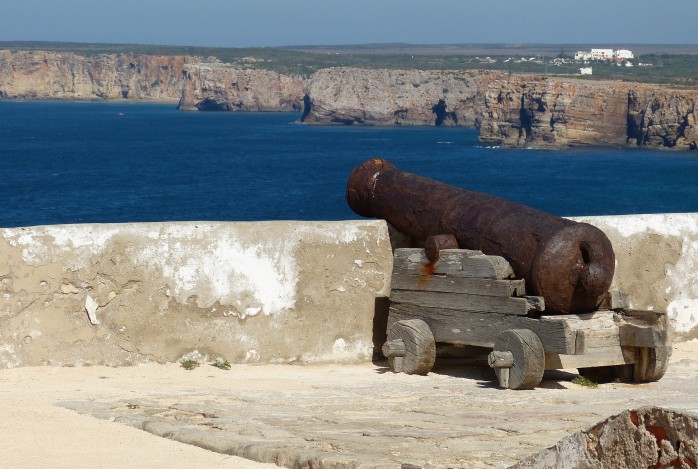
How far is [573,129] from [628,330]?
9088cm

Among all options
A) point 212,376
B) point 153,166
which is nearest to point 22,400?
point 212,376

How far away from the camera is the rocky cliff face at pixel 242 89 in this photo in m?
156

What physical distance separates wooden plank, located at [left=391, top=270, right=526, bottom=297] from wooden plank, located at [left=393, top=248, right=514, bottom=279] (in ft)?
0.07

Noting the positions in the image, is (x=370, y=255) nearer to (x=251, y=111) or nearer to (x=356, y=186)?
(x=356, y=186)


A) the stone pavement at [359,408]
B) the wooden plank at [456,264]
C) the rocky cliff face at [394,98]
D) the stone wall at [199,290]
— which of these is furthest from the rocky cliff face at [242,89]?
the stone pavement at [359,408]

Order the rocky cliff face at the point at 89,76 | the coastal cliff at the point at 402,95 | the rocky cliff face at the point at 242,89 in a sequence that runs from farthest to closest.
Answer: the rocky cliff face at the point at 89,76 < the rocky cliff face at the point at 242,89 < the coastal cliff at the point at 402,95

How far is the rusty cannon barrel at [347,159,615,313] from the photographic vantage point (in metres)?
5.52

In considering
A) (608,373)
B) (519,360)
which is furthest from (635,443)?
(608,373)

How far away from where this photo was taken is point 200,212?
153 ft

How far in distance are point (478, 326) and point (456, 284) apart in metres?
0.24

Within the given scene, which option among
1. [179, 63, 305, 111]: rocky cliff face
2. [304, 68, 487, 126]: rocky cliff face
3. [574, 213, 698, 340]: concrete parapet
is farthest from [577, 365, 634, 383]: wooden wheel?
[179, 63, 305, 111]: rocky cliff face

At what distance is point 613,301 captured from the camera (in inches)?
225

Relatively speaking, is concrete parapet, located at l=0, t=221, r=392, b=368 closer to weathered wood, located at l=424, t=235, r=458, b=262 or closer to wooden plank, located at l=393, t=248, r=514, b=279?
wooden plank, located at l=393, t=248, r=514, b=279

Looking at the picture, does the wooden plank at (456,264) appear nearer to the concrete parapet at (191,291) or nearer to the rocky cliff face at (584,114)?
the concrete parapet at (191,291)
